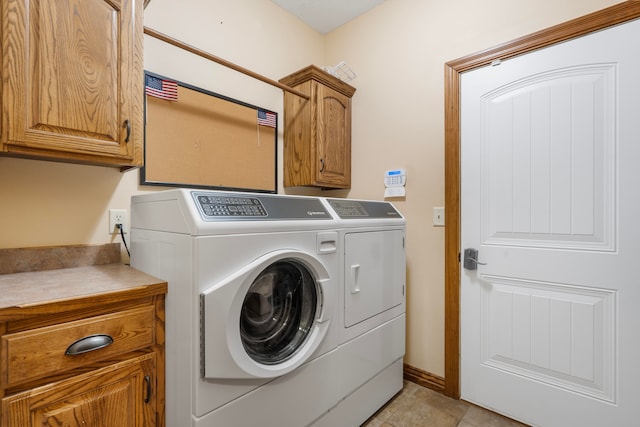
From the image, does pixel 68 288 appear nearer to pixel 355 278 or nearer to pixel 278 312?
pixel 278 312

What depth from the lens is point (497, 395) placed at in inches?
69.1

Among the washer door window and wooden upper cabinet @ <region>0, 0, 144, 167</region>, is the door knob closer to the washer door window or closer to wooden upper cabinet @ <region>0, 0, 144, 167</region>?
the washer door window

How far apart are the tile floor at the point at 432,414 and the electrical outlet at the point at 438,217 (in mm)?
1091

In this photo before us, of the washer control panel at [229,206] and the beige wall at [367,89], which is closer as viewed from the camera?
the washer control panel at [229,206]

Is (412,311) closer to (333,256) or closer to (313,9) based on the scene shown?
(333,256)

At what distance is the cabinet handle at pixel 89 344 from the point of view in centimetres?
92

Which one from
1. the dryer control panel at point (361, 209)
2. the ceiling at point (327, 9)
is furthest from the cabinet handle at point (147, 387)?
the ceiling at point (327, 9)

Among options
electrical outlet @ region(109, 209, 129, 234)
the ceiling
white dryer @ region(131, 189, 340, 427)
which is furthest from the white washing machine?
the ceiling

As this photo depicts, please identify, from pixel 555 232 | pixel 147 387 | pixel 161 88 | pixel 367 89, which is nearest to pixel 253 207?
pixel 147 387

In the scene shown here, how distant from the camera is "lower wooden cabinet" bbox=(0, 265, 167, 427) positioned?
840 millimetres

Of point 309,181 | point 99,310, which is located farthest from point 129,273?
point 309,181

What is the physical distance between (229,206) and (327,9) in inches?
79.7

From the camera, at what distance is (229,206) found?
1.11m

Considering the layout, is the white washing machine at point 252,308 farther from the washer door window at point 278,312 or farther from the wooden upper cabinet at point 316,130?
the wooden upper cabinet at point 316,130
